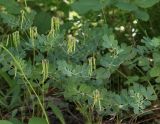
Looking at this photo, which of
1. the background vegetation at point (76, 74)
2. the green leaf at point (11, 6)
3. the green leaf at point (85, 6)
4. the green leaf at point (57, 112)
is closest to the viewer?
the background vegetation at point (76, 74)

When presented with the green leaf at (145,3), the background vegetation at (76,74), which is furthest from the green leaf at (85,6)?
the green leaf at (145,3)

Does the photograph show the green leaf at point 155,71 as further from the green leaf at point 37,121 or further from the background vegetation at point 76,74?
the green leaf at point 37,121

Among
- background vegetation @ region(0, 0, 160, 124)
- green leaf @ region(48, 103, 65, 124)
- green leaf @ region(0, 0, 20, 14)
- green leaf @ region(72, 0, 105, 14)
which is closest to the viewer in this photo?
background vegetation @ region(0, 0, 160, 124)

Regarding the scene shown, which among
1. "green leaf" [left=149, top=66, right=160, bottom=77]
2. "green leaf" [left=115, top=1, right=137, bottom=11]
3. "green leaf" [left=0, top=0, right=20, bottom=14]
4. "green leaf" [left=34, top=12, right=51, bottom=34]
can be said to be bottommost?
"green leaf" [left=149, top=66, right=160, bottom=77]

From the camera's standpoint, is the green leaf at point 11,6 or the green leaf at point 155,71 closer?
the green leaf at point 155,71

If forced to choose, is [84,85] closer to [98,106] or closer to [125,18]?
[98,106]

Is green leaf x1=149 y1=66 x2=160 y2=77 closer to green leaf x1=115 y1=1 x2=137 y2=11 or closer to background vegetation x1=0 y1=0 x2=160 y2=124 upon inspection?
→ background vegetation x1=0 y1=0 x2=160 y2=124

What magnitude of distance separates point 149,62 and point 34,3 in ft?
2.58

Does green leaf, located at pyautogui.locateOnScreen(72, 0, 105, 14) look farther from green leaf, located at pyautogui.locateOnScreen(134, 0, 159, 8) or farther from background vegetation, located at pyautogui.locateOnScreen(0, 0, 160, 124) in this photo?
green leaf, located at pyautogui.locateOnScreen(134, 0, 159, 8)

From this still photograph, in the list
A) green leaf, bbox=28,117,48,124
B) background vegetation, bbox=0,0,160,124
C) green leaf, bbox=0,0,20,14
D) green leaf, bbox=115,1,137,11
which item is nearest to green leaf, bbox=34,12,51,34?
background vegetation, bbox=0,0,160,124

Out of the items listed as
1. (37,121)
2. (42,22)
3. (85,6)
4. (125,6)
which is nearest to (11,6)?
(42,22)

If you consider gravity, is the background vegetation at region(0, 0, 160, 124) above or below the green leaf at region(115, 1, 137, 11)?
below

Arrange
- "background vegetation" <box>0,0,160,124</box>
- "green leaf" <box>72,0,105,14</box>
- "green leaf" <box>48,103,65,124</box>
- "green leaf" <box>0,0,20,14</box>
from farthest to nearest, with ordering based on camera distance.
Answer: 1. "green leaf" <box>0,0,20,14</box>
2. "green leaf" <box>72,0,105,14</box>
3. "green leaf" <box>48,103,65,124</box>
4. "background vegetation" <box>0,0,160,124</box>

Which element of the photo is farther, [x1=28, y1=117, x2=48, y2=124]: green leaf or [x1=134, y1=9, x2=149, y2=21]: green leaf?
[x1=134, y1=9, x2=149, y2=21]: green leaf
